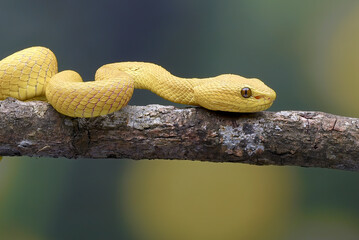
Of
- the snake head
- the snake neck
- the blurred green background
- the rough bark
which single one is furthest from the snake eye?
the blurred green background

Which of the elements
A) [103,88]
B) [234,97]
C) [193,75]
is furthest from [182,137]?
[193,75]

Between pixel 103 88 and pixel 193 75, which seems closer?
pixel 103 88

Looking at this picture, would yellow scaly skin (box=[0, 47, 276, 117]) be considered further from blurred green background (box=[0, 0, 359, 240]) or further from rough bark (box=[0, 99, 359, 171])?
blurred green background (box=[0, 0, 359, 240])

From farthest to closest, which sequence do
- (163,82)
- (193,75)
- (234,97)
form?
(193,75) < (163,82) < (234,97)

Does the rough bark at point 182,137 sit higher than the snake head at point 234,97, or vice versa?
the snake head at point 234,97

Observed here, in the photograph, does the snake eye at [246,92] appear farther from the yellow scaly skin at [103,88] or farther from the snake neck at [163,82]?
the snake neck at [163,82]

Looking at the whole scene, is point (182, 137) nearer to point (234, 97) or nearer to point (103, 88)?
point (234, 97)

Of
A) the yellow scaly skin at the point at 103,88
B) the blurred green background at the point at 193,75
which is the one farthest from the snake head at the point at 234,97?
the blurred green background at the point at 193,75
